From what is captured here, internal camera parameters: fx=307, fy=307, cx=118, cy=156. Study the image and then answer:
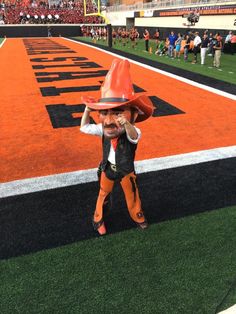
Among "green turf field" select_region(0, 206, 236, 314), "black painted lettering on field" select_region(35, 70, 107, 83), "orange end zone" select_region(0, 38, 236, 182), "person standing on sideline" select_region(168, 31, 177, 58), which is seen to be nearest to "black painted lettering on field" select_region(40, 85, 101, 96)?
"orange end zone" select_region(0, 38, 236, 182)

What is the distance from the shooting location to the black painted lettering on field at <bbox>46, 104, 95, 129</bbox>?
722 cm

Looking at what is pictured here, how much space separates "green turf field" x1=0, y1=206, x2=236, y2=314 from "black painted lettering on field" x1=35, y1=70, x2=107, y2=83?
992 cm

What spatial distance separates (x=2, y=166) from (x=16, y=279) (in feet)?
9.01

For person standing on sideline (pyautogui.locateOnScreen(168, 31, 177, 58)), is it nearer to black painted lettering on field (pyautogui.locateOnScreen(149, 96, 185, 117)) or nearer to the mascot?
black painted lettering on field (pyautogui.locateOnScreen(149, 96, 185, 117))

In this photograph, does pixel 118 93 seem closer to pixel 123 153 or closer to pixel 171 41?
pixel 123 153

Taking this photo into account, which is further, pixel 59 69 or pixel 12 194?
pixel 59 69

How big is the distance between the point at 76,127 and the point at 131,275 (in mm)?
4590

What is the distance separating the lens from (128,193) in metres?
3.46

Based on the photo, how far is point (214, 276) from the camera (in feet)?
9.57

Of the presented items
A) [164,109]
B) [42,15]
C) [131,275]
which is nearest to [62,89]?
[164,109]

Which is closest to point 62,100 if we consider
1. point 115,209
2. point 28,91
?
point 28,91

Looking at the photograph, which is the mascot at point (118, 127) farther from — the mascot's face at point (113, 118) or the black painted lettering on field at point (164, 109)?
the black painted lettering on field at point (164, 109)

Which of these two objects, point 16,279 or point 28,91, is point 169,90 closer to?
point 28,91

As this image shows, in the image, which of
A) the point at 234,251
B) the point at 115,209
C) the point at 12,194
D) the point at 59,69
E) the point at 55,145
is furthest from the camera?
the point at 59,69
